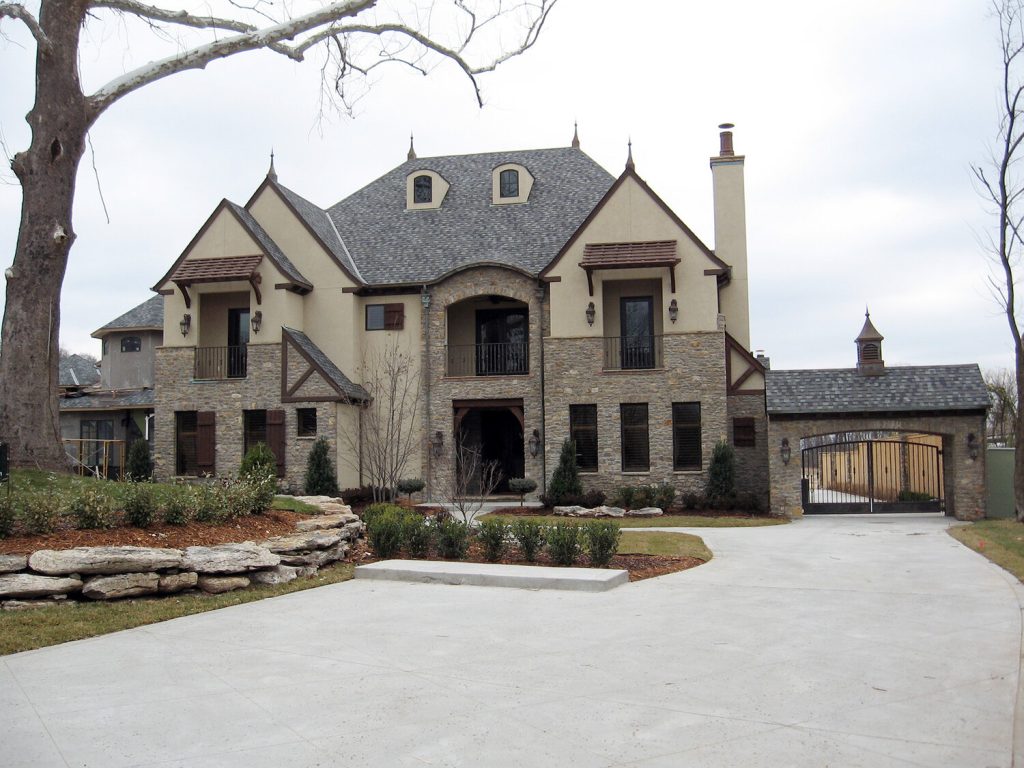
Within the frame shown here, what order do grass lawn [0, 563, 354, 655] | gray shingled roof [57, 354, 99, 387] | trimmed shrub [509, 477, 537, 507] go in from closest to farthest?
grass lawn [0, 563, 354, 655] < trimmed shrub [509, 477, 537, 507] < gray shingled roof [57, 354, 99, 387]

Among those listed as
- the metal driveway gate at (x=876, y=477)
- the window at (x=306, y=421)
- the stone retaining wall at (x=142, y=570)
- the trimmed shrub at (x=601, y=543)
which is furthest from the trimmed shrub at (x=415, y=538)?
the metal driveway gate at (x=876, y=477)

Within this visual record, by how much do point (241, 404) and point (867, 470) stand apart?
57.6ft

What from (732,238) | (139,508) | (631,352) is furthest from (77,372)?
(139,508)

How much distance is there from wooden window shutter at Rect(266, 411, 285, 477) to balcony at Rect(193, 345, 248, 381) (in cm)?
195

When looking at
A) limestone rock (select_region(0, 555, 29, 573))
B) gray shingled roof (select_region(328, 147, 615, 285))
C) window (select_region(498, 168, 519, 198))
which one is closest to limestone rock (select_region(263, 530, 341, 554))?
limestone rock (select_region(0, 555, 29, 573))

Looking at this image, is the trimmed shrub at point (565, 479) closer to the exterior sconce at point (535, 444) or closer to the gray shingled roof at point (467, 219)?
the exterior sconce at point (535, 444)

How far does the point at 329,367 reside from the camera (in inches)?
1001

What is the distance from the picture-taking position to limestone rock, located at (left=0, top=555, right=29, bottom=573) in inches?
362

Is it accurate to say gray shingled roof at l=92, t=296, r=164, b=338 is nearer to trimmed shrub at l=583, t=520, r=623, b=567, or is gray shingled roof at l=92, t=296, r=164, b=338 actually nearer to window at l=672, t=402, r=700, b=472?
window at l=672, t=402, r=700, b=472

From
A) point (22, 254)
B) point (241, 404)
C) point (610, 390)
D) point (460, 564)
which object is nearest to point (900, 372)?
point (610, 390)

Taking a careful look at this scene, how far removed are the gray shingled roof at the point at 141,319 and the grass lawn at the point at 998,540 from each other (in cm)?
2671

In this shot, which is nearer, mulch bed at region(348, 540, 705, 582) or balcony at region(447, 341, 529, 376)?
mulch bed at region(348, 540, 705, 582)

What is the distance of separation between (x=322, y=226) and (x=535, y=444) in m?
10.2

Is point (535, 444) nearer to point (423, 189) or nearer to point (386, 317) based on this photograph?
point (386, 317)
